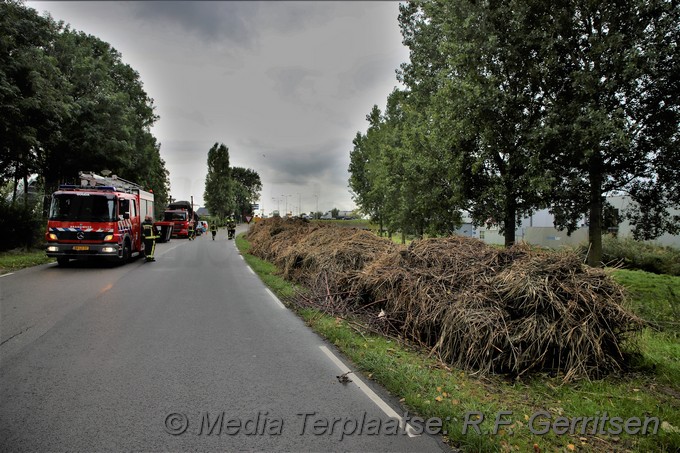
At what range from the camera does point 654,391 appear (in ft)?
15.7

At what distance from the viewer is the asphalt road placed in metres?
3.39

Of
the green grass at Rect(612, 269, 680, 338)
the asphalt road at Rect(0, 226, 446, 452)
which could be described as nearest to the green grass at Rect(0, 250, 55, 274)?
the asphalt road at Rect(0, 226, 446, 452)

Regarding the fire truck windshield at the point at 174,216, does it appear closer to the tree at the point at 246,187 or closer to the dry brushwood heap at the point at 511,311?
the dry brushwood heap at the point at 511,311

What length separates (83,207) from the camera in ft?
48.6

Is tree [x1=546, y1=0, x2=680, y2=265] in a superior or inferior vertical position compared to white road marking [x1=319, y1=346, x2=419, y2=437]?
superior

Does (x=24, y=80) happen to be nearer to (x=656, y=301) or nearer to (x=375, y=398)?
(x=375, y=398)

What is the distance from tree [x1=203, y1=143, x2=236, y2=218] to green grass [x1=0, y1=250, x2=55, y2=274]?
7401cm

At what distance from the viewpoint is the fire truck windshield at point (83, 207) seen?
14.6 metres

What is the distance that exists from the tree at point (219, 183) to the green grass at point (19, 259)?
7401 centimetres

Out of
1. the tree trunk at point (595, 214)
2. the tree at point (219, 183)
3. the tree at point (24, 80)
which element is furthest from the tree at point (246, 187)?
the tree trunk at point (595, 214)

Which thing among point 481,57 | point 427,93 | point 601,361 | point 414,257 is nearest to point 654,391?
point 601,361

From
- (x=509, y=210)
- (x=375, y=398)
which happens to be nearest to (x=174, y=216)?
(x=509, y=210)

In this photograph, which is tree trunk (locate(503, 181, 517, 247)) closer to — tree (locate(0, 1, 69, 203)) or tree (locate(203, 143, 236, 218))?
tree (locate(0, 1, 69, 203))

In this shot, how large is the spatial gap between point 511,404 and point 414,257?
3920 millimetres
